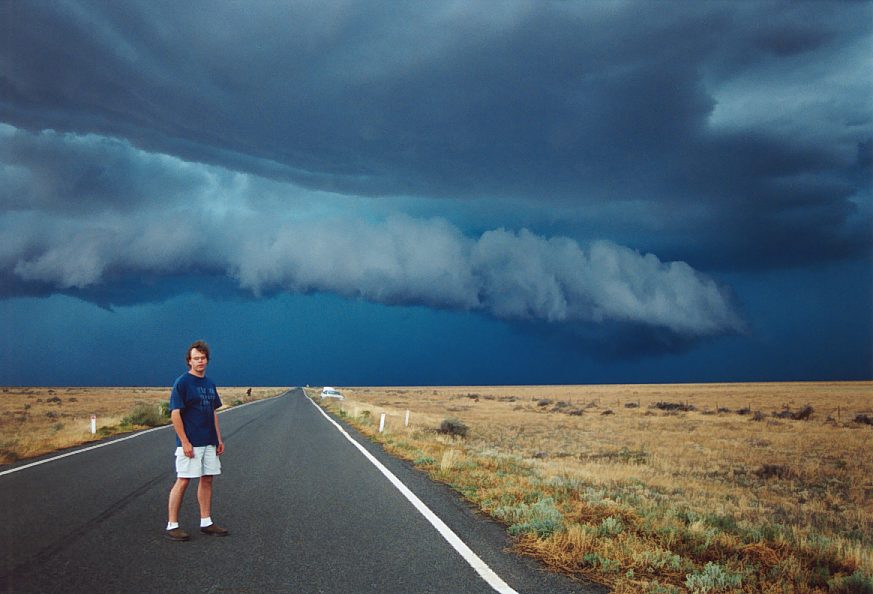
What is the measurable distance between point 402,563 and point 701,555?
10.3 feet

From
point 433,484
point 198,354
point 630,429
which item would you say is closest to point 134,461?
point 433,484

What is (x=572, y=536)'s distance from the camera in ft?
19.9

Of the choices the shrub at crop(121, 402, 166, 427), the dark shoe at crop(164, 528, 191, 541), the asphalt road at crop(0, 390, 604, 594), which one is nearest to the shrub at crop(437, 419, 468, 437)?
the shrub at crop(121, 402, 166, 427)

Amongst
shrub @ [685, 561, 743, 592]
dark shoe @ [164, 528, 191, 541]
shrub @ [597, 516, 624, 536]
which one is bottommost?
shrub @ [597, 516, 624, 536]

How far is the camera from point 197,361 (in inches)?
244

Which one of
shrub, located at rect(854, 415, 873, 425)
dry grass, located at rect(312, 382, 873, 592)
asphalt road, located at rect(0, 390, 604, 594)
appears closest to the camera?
asphalt road, located at rect(0, 390, 604, 594)

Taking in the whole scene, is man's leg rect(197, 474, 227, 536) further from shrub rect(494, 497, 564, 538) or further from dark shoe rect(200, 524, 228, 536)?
shrub rect(494, 497, 564, 538)

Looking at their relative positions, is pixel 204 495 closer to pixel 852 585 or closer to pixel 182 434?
pixel 182 434

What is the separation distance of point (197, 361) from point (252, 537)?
2012 mm

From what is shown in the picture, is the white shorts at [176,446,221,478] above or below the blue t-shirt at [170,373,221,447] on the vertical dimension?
below

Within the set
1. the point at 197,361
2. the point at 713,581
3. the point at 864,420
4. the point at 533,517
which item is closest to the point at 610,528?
the point at 533,517

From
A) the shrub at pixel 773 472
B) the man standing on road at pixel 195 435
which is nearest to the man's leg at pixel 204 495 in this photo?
the man standing on road at pixel 195 435

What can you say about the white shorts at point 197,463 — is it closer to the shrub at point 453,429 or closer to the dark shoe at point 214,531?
the dark shoe at point 214,531

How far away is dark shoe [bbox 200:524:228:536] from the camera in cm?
621
